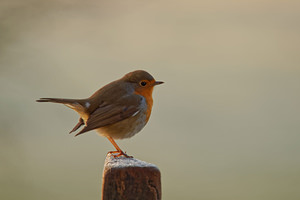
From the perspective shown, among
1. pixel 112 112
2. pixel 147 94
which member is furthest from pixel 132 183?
pixel 147 94

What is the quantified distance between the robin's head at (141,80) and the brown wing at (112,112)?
0.17m

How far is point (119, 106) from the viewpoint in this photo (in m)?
4.93

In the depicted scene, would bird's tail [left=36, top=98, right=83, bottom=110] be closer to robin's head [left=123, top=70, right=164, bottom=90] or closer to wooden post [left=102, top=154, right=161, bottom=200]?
robin's head [left=123, top=70, right=164, bottom=90]

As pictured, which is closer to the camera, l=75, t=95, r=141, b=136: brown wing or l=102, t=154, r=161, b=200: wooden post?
l=102, t=154, r=161, b=200: wooden post

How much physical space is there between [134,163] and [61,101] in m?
1.68

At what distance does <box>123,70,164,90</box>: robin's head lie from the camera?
5102mm

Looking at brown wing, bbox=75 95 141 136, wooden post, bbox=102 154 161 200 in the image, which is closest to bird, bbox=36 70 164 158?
brown wing, bbox=75 95 141 136

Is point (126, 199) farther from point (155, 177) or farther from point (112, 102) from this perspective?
point (112, 102)

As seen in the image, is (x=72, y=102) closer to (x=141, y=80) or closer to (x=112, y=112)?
(x=112, y=112)

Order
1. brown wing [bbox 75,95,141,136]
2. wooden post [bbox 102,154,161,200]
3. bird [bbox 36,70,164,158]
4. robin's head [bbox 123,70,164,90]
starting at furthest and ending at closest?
robin's head [bbox 123,70,164,90] → bird [bbox 36,70,164,158] → brown wing [bbox 75,95,141,136] → wooden post [bbox 102,154,161,200]

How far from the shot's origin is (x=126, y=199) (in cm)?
341

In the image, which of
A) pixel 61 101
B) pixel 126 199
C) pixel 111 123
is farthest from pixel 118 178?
pixel 61 101

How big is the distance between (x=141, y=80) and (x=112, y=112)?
2.03ft

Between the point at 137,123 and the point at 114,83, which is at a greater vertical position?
the point at 114,83
